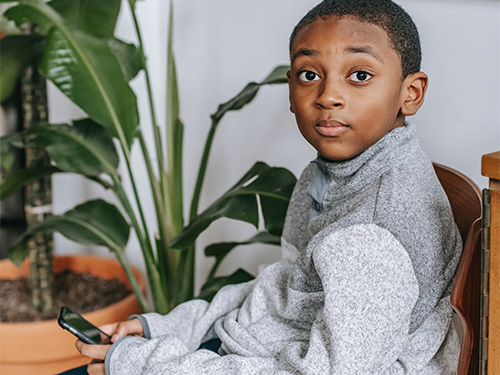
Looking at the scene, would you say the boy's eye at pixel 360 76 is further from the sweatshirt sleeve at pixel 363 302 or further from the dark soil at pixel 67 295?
the dark soil at pixel 67 295

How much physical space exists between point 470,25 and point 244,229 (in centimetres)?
87

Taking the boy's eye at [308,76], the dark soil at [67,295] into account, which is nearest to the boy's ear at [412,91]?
the boy's eye at [308,76]

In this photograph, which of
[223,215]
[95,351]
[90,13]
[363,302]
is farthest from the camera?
[90,13]

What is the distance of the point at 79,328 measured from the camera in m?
0.90

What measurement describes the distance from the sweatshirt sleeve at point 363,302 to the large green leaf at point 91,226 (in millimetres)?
822

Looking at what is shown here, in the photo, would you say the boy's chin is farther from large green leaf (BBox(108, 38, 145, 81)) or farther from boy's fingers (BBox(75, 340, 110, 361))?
large green leaf (BBox(108, 38, 145, 81))

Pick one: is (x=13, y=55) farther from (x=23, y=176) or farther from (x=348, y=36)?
(x=348, y=36)

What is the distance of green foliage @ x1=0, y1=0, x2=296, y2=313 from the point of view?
114 centimetres

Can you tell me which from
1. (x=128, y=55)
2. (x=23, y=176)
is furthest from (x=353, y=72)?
(x=23, y=176)

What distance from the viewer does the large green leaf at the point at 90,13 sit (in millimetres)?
→ 1345

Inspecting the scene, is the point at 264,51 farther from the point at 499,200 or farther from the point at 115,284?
the point at 499,200

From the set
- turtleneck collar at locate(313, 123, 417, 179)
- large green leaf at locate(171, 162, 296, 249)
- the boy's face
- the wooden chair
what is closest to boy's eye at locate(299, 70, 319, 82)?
the boy's face

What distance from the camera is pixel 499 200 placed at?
594 mm

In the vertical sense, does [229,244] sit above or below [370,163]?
below
